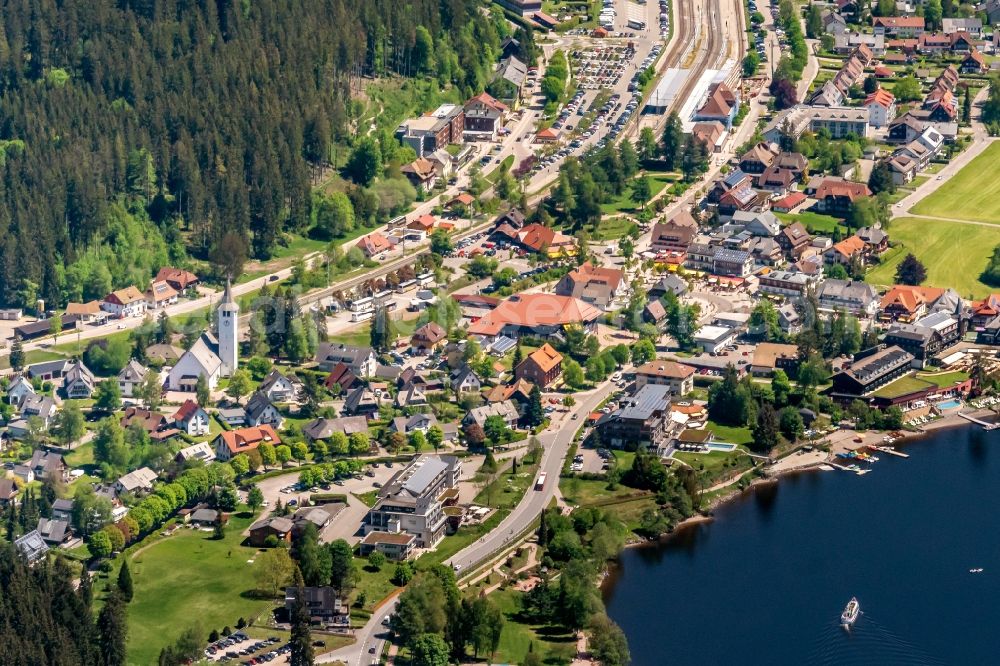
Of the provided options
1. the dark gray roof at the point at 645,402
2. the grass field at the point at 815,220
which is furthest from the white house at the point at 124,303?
the grass field at the point at 815,220

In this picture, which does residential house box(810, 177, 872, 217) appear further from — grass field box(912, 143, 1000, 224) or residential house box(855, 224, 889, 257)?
residential house box(855, 224, 889, 257)

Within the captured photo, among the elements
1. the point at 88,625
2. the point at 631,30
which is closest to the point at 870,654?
the point at 88,625

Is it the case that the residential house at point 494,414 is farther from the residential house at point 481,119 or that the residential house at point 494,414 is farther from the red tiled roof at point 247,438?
the residential house at point 481,119

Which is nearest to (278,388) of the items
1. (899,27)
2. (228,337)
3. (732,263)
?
(228,337)

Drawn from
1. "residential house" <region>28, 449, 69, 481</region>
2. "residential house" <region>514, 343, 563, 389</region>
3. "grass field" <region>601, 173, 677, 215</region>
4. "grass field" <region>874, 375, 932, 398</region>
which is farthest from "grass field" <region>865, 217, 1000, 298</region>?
"residential house" <region>28, 449, 69, 481</region>

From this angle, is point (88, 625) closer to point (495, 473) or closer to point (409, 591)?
point (409, 591)
